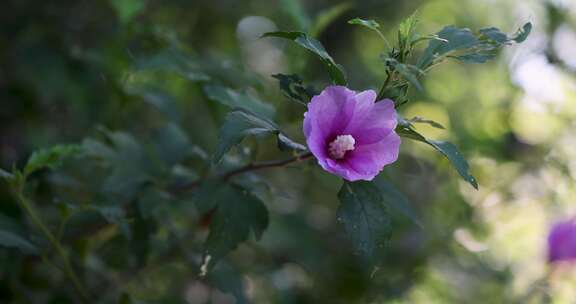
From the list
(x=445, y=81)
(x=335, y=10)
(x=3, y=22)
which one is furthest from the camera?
(x=445, y=81)

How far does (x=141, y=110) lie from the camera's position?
1.95 m

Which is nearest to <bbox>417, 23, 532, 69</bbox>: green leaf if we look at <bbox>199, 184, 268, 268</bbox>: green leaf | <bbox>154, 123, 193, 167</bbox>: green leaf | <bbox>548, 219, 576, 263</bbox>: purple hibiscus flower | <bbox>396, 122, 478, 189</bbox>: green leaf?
<bbox>396, 122, 478, 189</bbox>: green leaf

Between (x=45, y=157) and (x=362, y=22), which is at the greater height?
(x=362, y=22)

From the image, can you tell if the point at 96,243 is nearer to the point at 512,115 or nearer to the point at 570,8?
the point at 512,115

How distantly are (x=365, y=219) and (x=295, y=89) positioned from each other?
0.20 m

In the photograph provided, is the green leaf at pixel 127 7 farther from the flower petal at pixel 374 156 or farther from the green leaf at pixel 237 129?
the flower petal at pixel 374 156

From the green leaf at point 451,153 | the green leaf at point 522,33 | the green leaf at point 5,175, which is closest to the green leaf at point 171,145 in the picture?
the green leaf at point 5,175

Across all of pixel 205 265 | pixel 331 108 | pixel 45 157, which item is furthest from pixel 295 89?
pixel 45 157

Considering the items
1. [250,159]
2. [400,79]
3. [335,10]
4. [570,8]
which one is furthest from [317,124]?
[570,8]

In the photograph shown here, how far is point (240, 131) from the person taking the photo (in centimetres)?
88

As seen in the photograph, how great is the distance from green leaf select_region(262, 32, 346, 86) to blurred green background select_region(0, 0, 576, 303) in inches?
18.7

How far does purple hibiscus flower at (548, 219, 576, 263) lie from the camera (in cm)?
174

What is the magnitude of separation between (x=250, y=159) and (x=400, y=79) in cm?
36

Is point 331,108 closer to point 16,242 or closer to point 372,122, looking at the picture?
point 372,122
